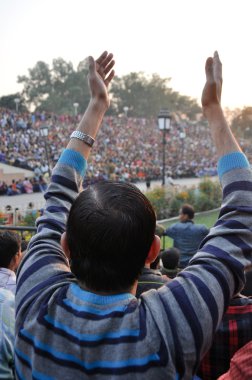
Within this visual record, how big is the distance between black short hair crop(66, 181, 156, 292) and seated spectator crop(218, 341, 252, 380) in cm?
35

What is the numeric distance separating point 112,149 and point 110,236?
32832 mm

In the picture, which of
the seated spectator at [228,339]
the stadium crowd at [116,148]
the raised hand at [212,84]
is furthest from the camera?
the stadium crowd at [116,148]

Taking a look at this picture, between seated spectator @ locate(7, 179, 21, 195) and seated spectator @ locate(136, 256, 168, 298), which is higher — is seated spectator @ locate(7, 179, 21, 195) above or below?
below

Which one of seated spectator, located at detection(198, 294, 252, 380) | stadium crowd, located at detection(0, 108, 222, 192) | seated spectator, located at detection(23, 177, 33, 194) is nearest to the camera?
seated spectator, located at detection(198, 294, 252, 380)

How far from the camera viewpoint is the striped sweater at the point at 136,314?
3.06ft

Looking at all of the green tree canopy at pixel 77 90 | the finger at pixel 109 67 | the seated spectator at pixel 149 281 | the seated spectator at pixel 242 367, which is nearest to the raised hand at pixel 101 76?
the finger at pixel 109 67

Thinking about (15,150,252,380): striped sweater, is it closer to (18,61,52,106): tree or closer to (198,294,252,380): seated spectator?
(198,294,252,380): seated spectator

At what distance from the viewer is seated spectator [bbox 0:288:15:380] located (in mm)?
1826

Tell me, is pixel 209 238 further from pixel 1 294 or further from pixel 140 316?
pixel 1 294

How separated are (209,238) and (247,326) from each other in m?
0.72

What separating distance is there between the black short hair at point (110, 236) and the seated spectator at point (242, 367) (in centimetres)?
35

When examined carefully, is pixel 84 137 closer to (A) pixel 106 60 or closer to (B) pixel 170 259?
(A) pixel 106 60

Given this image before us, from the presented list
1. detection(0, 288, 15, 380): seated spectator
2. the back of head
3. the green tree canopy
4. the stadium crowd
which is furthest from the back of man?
the green tree canopy

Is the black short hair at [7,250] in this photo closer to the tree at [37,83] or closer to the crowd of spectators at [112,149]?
the crowd of spectators at [112,149]
